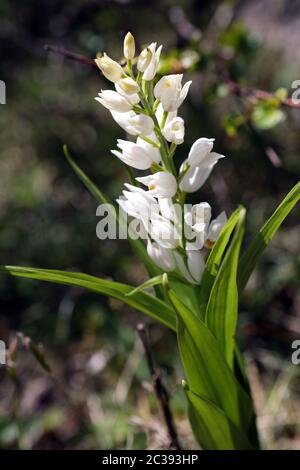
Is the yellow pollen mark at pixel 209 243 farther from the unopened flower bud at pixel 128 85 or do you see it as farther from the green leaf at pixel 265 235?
the unopened flower bud at pixel 128 85

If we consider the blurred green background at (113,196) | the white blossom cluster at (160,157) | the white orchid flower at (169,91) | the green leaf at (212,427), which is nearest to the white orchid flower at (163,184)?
the white blossom cluster at (160,157)

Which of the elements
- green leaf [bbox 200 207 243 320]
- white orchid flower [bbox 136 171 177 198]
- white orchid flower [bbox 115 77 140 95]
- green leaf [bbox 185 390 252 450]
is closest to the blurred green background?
green leaf [bbox 185 390 252 450]

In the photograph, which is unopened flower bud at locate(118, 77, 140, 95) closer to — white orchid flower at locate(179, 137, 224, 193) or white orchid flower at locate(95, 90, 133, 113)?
white orchid flower at locate(95, 90, 133, 113)

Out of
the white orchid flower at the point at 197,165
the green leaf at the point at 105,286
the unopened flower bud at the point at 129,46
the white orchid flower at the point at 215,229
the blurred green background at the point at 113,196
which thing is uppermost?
the blurred green background at the point at 113,196

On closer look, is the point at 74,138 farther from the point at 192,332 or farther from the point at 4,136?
the point at 192,332

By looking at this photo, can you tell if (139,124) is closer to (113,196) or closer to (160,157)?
(160,157)
